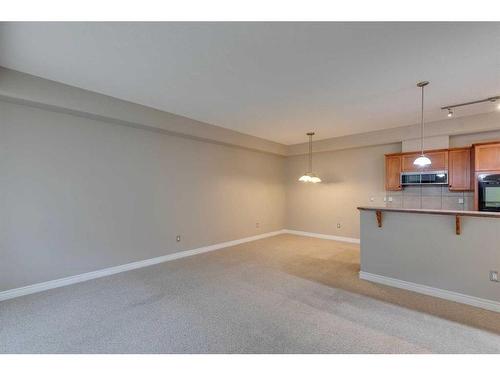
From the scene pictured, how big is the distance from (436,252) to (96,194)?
5.08m

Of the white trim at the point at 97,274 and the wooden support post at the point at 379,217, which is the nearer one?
the white trim at the point at 97,274

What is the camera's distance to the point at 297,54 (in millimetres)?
2533

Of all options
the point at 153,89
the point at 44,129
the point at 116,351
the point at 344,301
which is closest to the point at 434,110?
the point at 344,301

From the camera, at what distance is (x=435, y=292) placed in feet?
10.4

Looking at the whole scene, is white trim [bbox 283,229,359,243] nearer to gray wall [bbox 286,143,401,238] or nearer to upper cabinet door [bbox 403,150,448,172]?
gray wall [bbox 286,143,401,238]

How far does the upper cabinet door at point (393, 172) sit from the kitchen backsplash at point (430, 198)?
0.92ft

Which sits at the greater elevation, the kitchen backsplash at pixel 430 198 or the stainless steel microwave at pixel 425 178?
the stainless steel microwave at pixel 425 178

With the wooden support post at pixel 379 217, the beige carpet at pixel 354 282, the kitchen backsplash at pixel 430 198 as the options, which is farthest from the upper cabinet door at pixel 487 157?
the beige carpet at pixel 354 282

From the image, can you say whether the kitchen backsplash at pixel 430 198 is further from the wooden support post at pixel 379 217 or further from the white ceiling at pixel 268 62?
the wooden support post at pixel 379 217

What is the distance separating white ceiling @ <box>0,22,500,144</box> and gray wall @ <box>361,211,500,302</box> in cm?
186

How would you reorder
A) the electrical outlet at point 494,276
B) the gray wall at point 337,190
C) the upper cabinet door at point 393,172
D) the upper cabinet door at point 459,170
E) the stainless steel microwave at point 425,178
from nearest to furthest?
1. the electrical outlet at point 494,276
2. the upper cabinet door at point 459,170
3. the stainless steel microwave at point 425,178
4. the upper cabinet door at point 393,172
5. the gray wall at point 337,190

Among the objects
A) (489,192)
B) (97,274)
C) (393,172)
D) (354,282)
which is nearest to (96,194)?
(97,274)

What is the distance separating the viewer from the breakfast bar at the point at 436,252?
2.87m

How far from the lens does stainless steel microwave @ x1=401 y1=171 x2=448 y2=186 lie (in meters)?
4.74
